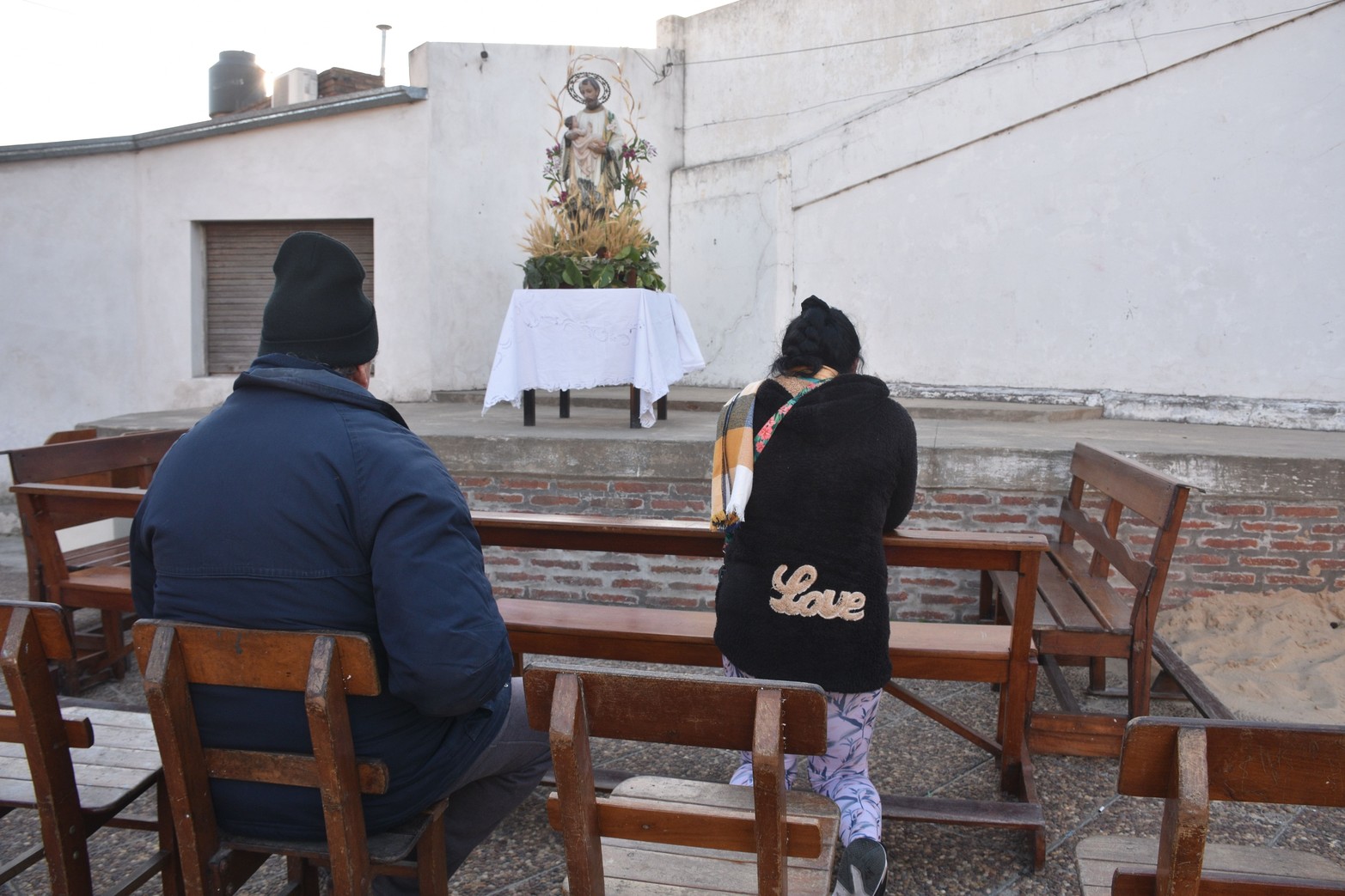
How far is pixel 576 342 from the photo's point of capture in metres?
6.07

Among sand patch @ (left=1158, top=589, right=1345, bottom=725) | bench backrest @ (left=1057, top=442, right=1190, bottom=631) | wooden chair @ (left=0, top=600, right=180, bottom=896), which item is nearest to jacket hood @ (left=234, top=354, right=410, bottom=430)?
wooden chair @ (left=0, top=600, right=180, bottom=896)

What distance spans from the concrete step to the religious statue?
1582 millimetres

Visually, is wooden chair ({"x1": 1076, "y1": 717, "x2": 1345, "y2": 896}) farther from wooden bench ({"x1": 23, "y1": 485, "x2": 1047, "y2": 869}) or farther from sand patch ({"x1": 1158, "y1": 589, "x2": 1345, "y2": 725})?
sand patch ({"x1": 1158, "y1": 589, "x2": 1345, "y2": 725})

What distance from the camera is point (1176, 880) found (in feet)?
5.19

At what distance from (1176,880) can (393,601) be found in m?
1.45

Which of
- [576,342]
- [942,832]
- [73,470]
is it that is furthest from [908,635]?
[73,470]

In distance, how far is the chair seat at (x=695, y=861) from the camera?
199 cm

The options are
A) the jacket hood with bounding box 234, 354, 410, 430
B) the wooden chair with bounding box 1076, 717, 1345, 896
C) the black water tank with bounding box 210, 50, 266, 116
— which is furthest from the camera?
the black water tank with bounding box 210, 50, 266, 116

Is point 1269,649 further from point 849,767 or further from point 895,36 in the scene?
point 895,36

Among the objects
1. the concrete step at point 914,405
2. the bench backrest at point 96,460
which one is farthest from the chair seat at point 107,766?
the concrete step at point 914,405

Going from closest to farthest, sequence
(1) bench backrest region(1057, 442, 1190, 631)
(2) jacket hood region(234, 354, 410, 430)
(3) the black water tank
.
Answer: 1. (2) jacket hood region(234, 354, 410, 430)
2. (1) bench backrest region(1057, 442, 1190, 631)
3. (3) the black water tank

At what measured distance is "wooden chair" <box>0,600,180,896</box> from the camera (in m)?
2.08

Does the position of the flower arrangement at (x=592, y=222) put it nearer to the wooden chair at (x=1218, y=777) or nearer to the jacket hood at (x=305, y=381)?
the jacket hood at (x=305, y=381)

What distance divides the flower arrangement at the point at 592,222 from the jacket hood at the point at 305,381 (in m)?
4.08
